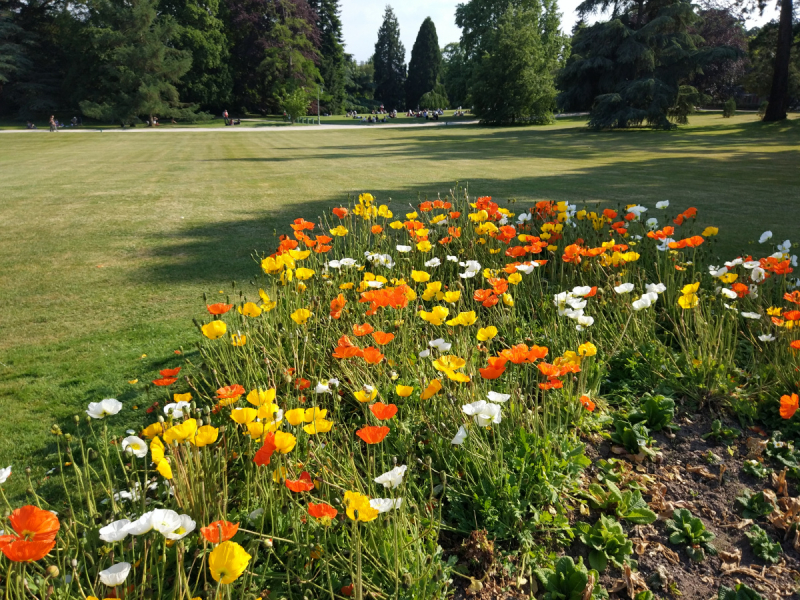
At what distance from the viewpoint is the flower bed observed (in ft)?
4.98

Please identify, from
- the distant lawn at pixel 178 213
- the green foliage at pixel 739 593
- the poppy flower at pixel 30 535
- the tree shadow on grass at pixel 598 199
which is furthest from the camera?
the tree shadow on grass at pixel 598 199

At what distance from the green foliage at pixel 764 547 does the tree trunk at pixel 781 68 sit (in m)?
25.0

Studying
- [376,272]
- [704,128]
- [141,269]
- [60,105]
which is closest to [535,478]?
[376,272]

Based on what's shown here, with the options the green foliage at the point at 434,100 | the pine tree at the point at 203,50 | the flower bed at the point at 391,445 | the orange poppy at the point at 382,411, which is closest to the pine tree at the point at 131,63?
the pine tree at the point at 203,50

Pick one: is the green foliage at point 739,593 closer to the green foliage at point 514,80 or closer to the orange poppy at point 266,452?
the orange poppy at point 266,452

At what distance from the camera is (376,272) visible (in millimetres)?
3754

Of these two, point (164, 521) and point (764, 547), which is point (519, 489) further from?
point (164, 521)

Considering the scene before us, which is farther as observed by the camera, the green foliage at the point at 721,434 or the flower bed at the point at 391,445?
the green foliage at the point at 721,434

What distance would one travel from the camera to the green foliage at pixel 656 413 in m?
2.44

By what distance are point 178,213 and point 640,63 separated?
23.3 meters

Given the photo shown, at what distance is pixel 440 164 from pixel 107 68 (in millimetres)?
35672

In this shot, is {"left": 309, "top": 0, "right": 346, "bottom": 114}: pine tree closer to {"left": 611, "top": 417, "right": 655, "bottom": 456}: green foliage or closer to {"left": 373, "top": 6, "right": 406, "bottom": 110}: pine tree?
{"left": 373, "top": 6, "right": 406, "bottom": 110}: pine tree

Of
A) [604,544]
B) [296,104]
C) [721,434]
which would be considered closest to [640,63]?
[296,104]

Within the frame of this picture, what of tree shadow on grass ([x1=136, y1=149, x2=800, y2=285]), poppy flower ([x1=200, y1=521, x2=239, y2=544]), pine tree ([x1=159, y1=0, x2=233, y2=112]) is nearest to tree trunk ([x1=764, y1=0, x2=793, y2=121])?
tree shadow on grass ([x1=136, y1=149, x2=800, y2=285])
